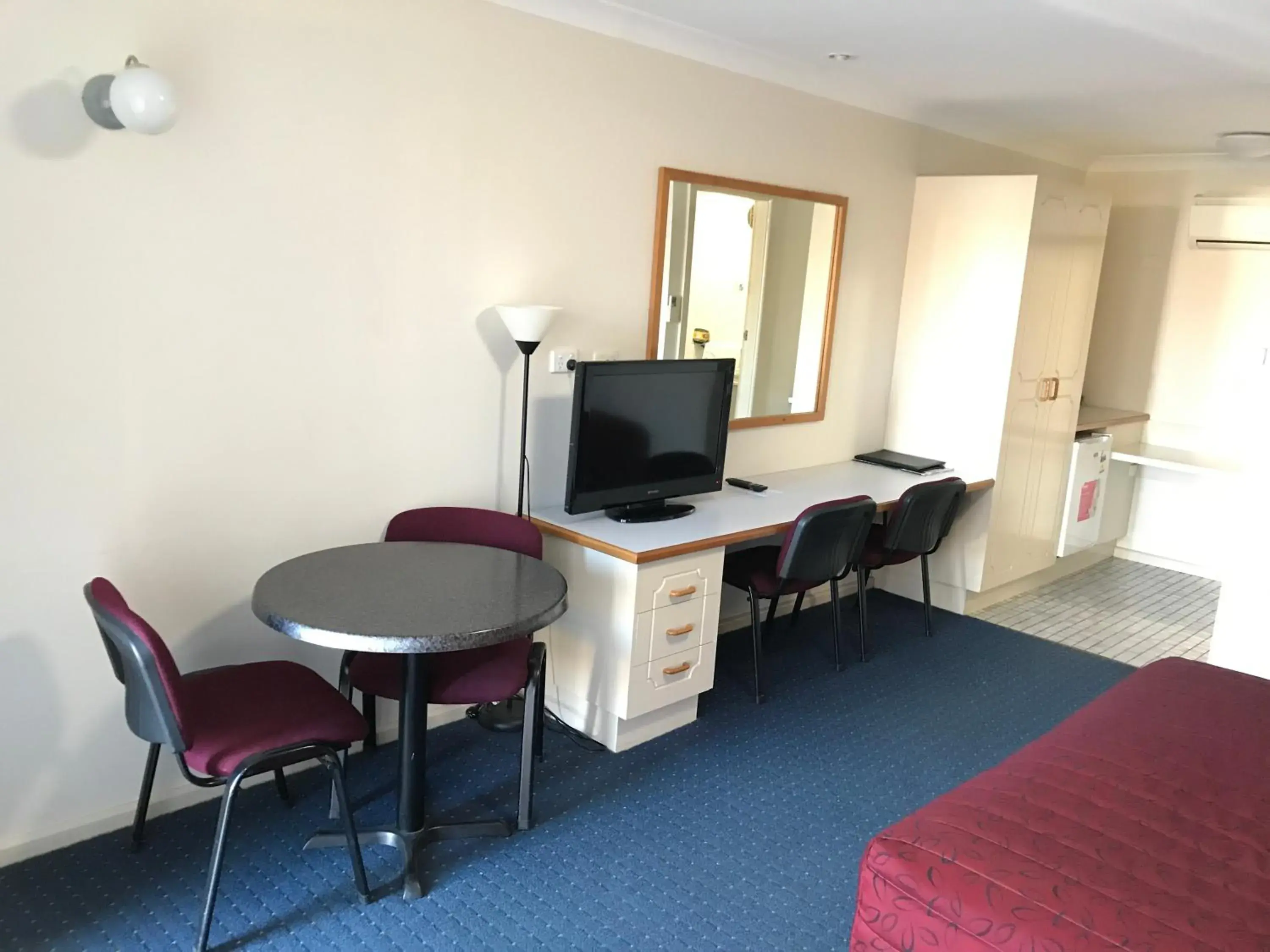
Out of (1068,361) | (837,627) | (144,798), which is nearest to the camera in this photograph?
(144,798)

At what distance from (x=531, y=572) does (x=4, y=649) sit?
1215 mm

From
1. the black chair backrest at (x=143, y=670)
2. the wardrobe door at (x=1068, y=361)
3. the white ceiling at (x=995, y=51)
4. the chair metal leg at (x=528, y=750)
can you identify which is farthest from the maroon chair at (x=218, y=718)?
the wardrobe door at (x=1068, y=361)

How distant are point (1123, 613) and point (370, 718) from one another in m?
3.70

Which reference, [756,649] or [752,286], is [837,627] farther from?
[752,286]

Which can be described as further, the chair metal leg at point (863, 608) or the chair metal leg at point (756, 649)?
the chair metal leg at point (863, 608)

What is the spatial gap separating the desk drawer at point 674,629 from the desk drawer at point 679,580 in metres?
0.02

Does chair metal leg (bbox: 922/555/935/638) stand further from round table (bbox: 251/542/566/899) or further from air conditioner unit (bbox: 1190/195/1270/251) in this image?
air conditioner unit (bbox: 1190/195/1270/251)

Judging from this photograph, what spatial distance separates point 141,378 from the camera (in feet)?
7.52

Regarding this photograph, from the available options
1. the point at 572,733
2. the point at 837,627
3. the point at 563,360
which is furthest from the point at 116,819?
the point at 837,627

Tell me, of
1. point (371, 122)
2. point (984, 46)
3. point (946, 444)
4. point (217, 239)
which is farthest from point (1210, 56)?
point (217, 239)

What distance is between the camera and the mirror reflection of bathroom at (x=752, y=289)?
3520mm

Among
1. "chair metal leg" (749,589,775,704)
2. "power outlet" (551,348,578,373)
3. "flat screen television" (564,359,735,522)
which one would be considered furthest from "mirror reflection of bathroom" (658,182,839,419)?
"chair metal leg" (749,589,775,704)

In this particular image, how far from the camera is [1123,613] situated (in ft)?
15.6

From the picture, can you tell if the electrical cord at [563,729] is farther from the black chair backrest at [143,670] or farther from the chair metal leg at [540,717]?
the black chair backrest at [143,670]
